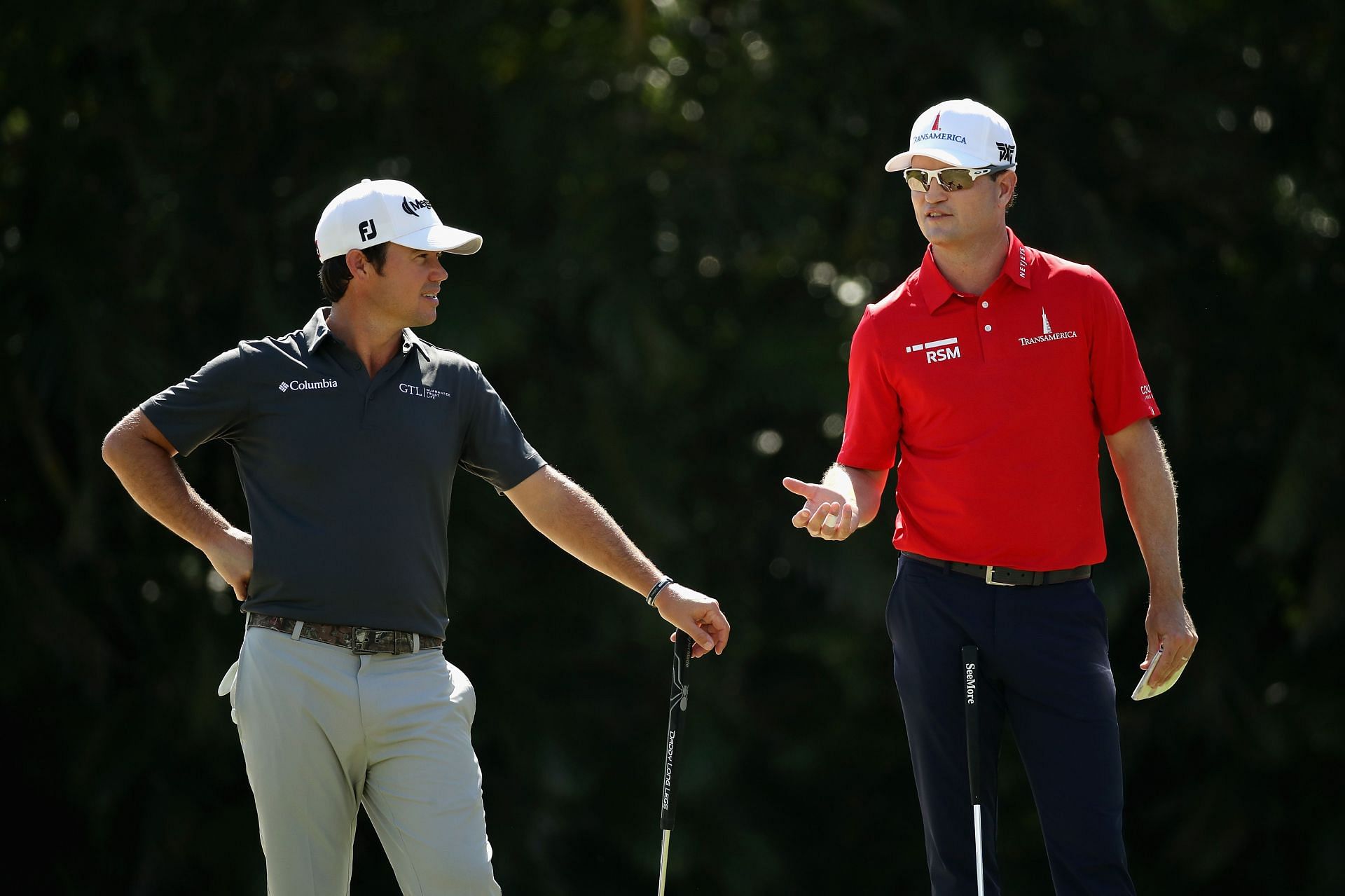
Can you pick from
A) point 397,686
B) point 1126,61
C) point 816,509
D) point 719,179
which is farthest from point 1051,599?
point 1126,61

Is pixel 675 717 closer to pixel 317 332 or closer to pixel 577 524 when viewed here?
pixel 577 524

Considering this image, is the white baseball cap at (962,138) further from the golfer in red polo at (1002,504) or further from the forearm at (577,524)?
the forearm at (577,524)

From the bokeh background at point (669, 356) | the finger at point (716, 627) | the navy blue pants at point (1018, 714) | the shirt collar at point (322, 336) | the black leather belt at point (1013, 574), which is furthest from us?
the bokeh background at point (669, 356)

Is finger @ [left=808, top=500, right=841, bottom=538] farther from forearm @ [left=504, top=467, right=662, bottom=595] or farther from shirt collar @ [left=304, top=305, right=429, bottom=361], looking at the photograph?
shirt collar @ [left=304, top=305, right=429, bottom=361]

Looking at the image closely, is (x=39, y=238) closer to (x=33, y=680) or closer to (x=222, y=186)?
(x=222, y=186)

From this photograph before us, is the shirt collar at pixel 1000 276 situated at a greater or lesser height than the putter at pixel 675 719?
greater

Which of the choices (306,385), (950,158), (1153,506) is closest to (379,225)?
(306,385)

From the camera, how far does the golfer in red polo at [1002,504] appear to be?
13.0 feet

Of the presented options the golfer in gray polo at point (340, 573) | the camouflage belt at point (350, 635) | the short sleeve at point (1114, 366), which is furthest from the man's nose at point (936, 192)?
the camouflage belt at point (350, 635)

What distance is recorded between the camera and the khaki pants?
392cm

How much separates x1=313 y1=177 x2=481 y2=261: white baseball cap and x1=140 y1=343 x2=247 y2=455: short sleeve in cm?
39

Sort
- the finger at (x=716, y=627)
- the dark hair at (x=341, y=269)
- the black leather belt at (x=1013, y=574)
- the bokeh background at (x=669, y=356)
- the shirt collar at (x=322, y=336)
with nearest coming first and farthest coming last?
the black leather belt at (x=1013, y=574) < the shirt collar at (x=322, y=336) < the dark hair at (x=341, y=269) < the finger at (x=716, y=627) < the bokeh background at (x=669, y=356)

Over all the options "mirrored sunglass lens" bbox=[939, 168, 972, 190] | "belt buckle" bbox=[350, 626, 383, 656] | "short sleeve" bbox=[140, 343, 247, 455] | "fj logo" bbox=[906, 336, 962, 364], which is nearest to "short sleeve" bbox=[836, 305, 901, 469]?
"fj logo" bbox=[906, 336, 962, 364]

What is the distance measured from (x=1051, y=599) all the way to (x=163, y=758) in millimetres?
7633
